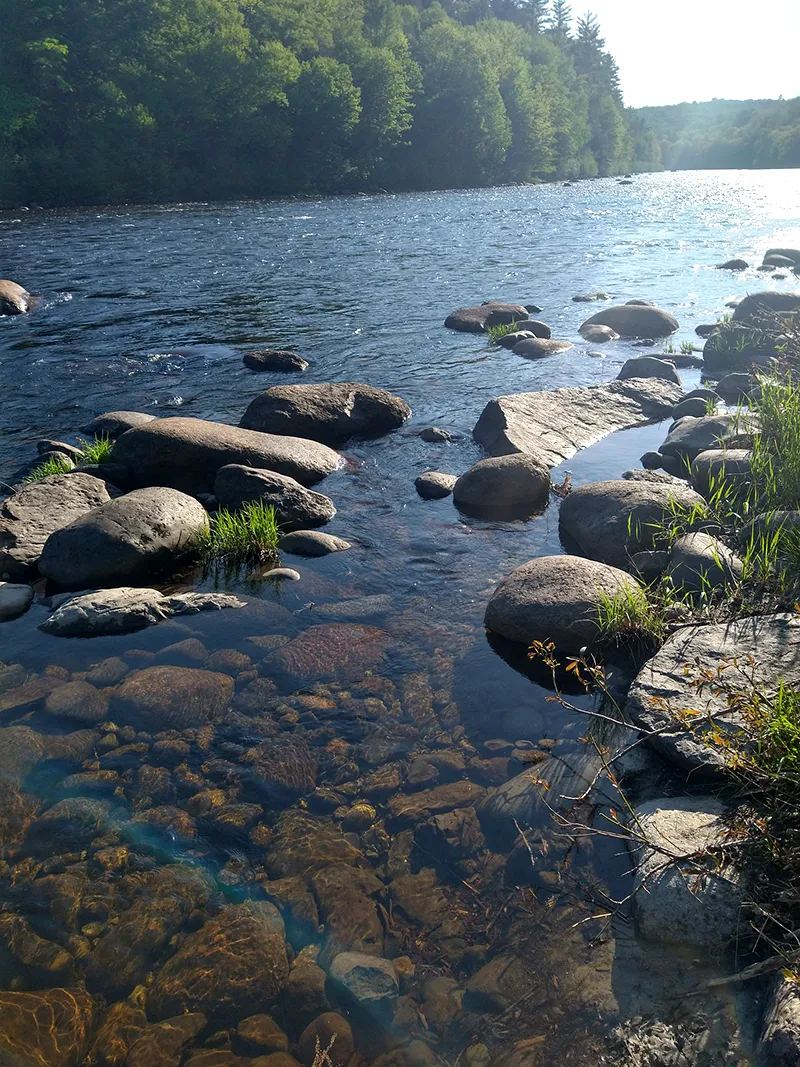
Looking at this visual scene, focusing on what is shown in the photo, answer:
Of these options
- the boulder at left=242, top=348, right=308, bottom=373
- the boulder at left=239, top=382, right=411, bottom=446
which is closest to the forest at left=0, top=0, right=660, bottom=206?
the boulder at left=242, top=348, right=308, bottom=373

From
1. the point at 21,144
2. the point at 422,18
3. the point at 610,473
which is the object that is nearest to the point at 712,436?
the point at 610,473

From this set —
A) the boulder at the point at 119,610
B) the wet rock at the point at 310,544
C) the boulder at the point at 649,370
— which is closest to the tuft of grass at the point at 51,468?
the boulder at the point at 119,610

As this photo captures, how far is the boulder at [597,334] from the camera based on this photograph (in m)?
14.5

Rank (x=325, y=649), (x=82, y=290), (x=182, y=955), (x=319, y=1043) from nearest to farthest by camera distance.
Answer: (x=319, y=1043), (x=182, y=955), (x=325, y=649), (x=82, y=290)

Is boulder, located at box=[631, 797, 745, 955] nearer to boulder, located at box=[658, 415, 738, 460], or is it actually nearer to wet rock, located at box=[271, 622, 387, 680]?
wet rock, located at box=[271, 622, 387, 680]

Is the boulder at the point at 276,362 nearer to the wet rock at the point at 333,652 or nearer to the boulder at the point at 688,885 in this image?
the wet rock at the point at 333,652

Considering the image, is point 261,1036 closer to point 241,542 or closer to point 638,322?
point 241,542

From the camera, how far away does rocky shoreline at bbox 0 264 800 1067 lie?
3037 millimetres

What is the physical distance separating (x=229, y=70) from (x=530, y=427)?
46.0 metres

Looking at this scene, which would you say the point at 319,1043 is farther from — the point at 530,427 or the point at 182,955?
the point at 530,427

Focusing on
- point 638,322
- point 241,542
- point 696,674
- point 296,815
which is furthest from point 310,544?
point 638,322

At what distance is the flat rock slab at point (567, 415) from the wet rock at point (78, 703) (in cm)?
507

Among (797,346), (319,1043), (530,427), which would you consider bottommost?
(319,1043)

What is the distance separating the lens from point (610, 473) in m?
8.51
